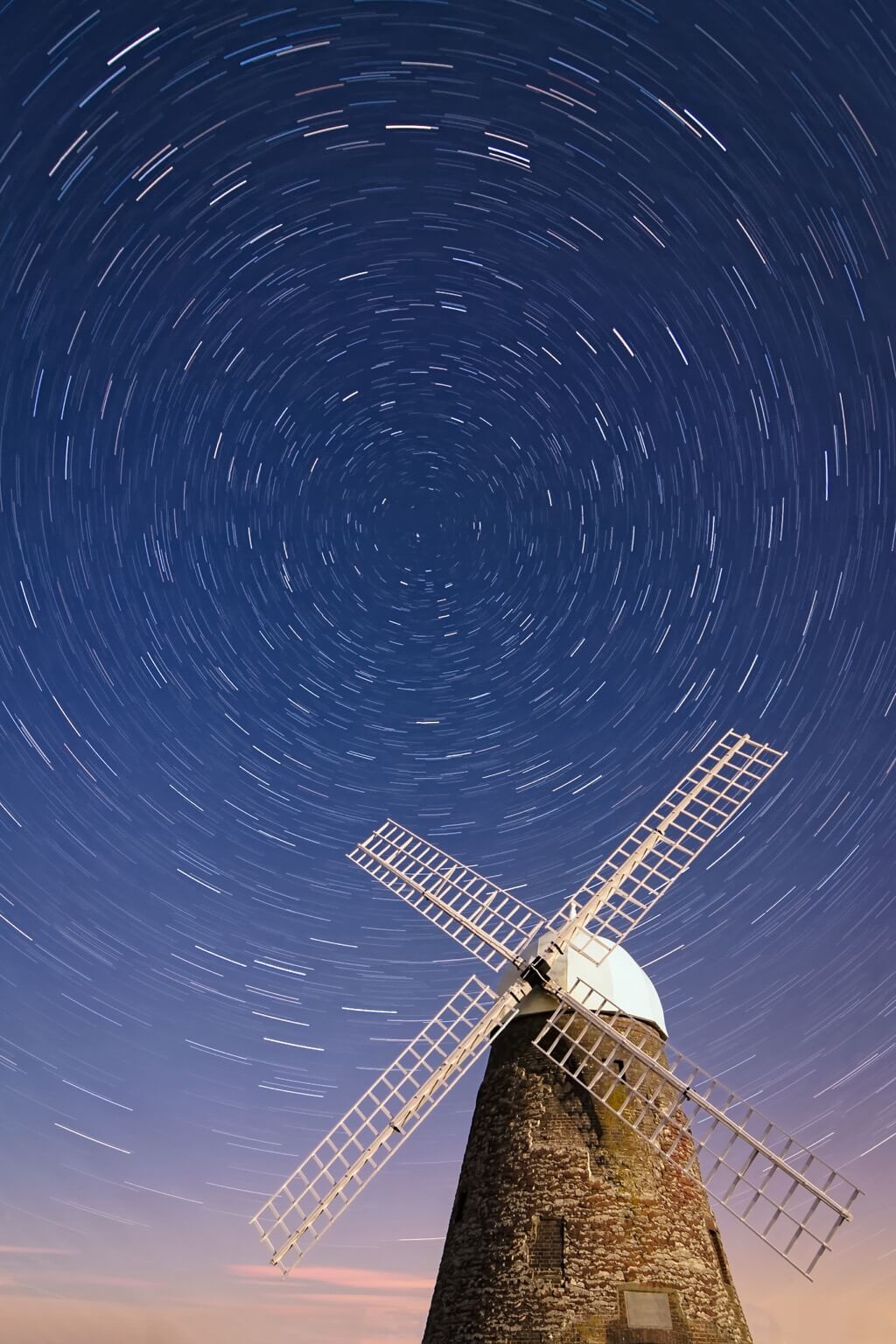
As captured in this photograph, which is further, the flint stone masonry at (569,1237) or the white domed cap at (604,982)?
the white domed cap at (604,982)

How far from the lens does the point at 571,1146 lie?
553 inches

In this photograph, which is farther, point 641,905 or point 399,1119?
point 641,905

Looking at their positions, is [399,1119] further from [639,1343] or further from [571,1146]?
[639,1343]

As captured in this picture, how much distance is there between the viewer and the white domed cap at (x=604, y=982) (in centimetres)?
1566

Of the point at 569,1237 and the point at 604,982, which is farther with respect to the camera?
the point at 604,982

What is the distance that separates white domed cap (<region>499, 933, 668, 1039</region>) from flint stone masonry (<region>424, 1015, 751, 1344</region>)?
690 mm

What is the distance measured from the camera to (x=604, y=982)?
1583cm

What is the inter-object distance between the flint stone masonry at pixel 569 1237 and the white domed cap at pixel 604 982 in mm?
690

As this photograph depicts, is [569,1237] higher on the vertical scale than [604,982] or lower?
lower

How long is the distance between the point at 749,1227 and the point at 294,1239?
23.9ft

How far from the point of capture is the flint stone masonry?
12602 millimetres

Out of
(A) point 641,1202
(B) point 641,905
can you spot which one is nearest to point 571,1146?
(A) point 641,1202

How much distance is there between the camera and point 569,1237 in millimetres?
13133

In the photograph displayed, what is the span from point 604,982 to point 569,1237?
4019 millimetres
